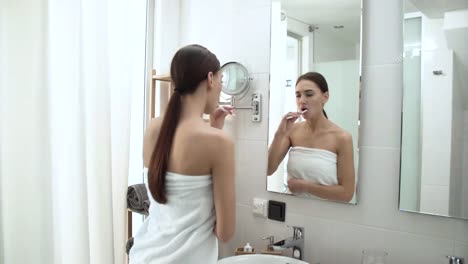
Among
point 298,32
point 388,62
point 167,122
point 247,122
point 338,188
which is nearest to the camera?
point 167,122

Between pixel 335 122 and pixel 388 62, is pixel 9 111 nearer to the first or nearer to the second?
pixel 335 122

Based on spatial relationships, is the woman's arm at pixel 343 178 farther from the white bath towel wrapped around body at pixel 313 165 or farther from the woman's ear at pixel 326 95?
the woman's ear at pixel 326 95

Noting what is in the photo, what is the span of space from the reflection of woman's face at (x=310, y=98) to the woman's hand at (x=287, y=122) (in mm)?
37

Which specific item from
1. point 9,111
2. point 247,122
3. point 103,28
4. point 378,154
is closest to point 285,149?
→ point 247,122

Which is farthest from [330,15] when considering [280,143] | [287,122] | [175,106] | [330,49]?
[175,106]

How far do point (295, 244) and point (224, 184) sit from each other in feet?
1.99

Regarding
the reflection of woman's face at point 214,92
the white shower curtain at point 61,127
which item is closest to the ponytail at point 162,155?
the reflection of woman's face at point 214,92

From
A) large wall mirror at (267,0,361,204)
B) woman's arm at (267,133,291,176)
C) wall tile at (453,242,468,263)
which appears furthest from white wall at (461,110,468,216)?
woman's arm at (267,133,291,176)

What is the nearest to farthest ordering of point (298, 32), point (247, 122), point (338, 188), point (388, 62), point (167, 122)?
point (167, 122)
point (388, 62)
point (338, 188)
point (298, 32)
point (247, 122)

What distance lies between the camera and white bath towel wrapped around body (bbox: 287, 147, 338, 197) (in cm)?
149

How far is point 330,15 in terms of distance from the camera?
5.01 ft

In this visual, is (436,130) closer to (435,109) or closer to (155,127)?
(435,109)

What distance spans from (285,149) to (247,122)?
10.5 inches

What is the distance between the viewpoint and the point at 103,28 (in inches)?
64.8
